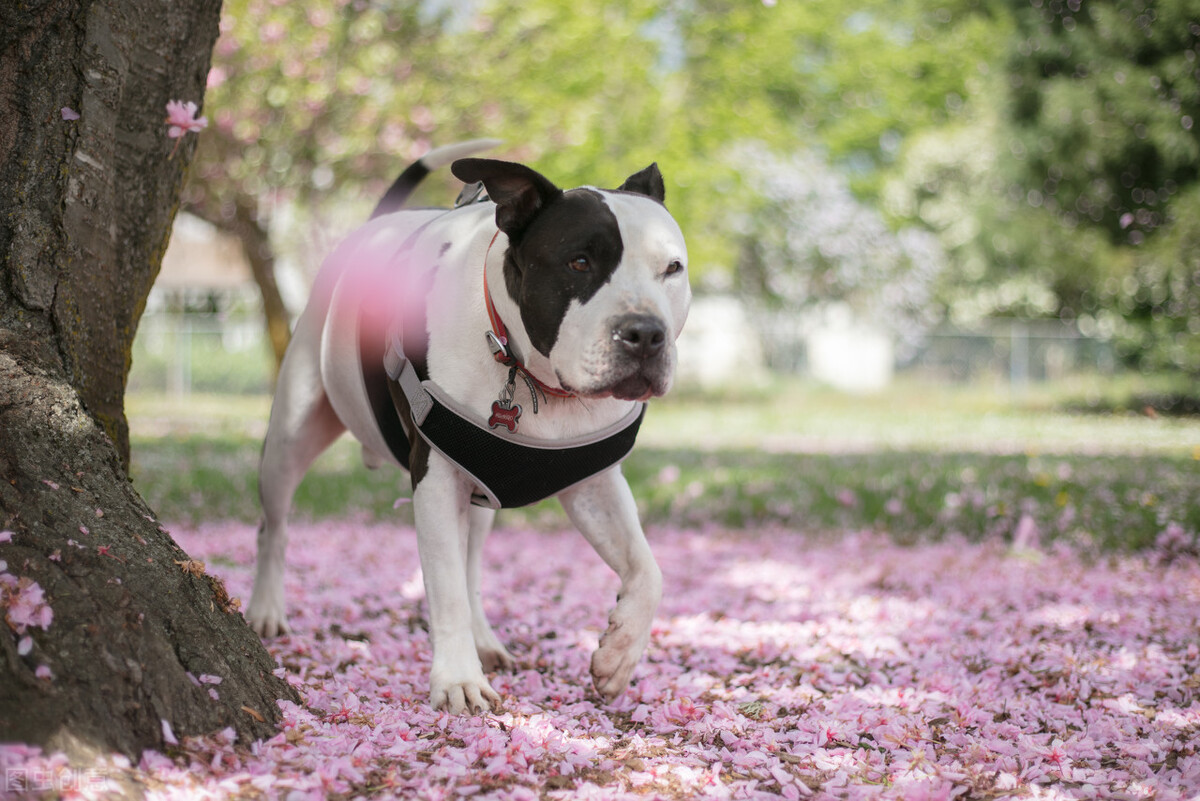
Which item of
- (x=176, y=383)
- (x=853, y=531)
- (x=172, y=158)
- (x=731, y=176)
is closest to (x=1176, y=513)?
(x=853, y=531)

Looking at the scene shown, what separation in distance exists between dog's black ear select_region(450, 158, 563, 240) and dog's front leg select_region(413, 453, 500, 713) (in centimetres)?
68

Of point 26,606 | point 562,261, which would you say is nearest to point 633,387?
point 562,261

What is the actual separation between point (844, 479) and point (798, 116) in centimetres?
2339

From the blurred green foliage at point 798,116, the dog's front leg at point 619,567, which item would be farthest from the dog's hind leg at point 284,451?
the blurred green foliage at point 798,116

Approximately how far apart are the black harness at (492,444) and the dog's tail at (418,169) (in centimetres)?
107

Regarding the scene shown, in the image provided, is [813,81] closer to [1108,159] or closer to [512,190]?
[1108,159]

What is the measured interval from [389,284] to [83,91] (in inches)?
39.2

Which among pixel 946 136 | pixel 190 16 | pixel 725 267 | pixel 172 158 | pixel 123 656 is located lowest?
pixel 123 656

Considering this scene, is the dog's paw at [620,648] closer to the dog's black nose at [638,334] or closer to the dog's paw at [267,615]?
the dog's black nose at [638,334]

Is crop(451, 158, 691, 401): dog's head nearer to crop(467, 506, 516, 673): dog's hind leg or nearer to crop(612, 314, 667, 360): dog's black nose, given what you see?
crop(612, 314, 667, 360): dog's black nose

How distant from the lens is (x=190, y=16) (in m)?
3.14

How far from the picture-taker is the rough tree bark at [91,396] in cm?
210

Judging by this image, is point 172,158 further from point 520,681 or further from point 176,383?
point 176,383

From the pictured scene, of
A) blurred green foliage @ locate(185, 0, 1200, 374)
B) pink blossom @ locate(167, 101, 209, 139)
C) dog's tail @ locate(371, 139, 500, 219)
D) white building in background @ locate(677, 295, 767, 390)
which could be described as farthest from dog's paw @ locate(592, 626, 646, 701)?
white building in background @ locate(677, 295, 767, 390)
